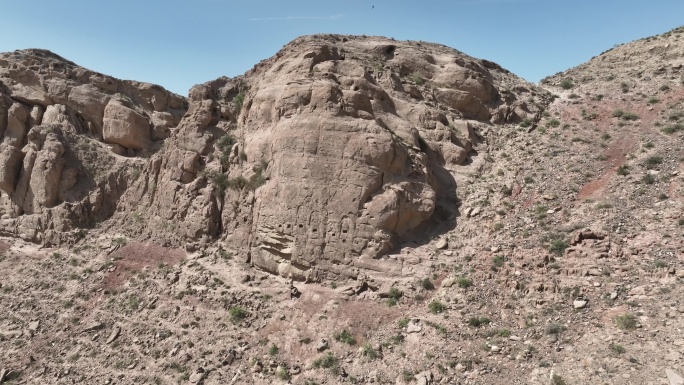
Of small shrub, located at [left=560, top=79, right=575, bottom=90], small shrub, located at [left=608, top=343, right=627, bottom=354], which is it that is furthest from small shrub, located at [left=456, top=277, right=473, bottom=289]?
small shrub, located at [left=560, top=79, right=575, bottom=90]

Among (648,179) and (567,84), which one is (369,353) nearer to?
(648,179)

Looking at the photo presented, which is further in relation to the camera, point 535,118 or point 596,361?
point 535,118

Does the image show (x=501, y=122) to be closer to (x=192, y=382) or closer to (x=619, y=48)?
(x=619, y=48)

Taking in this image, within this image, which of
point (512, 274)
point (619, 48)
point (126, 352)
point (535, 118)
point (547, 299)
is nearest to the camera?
point (547, 299)

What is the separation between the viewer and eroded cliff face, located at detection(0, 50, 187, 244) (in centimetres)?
2888

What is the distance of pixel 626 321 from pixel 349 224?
11.6m

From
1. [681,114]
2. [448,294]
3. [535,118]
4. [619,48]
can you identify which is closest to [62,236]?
[448,294]

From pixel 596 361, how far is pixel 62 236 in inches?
1144

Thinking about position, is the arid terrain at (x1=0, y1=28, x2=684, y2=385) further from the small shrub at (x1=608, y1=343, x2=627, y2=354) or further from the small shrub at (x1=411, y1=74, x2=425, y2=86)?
the small shrub at (x1=411, y1=74, x2=425, y2=86)

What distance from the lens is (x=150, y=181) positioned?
28.9 meters

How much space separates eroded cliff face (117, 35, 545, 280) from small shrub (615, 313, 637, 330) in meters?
9.03

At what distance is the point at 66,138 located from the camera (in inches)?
1236

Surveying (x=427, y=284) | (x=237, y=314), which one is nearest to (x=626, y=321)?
(x=427, y=284)

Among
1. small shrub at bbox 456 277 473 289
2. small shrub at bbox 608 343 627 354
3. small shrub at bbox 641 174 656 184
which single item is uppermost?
small shrub at bbox 641 174 656 184
